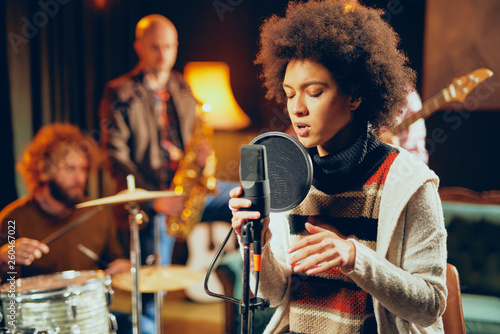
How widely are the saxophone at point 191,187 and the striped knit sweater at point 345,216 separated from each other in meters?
2.27

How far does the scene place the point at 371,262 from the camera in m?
1.02

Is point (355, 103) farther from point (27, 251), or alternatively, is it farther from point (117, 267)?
point (117, 267)

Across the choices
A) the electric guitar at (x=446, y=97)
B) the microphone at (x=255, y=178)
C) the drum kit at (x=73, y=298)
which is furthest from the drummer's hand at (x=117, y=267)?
the microphone at (x=255, y=178)

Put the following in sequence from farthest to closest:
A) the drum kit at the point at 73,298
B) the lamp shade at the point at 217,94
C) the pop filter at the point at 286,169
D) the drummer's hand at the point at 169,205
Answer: the lamp shade at the point at 217,94 < the drummer's hand at the point at 169,205 < the drum kit at the point at 73,298 < the pop filter at the point at 286,169

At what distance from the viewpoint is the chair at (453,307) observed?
147 cm

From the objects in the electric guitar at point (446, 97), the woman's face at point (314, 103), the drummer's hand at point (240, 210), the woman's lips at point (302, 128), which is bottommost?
the drummer's hand at point (240, 210)

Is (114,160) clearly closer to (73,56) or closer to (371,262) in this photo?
(73,56)

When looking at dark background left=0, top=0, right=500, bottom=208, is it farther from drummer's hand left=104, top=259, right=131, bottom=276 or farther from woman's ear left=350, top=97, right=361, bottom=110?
woman's ear left=350, top=97, right=361, bottom=110

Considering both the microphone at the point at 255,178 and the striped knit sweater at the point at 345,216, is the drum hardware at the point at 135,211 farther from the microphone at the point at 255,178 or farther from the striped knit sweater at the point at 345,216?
the microphone at the point at 255,178

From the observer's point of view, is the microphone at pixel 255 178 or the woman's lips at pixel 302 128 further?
the woman's lips at pixel 302 128

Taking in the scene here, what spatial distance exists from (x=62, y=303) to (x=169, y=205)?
1.52 m

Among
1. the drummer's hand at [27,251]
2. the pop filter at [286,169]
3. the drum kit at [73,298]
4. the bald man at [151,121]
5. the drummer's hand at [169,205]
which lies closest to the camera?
the pop filter at [286,169]

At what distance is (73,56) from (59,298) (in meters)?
2.37

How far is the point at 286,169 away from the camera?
1.11 meters
